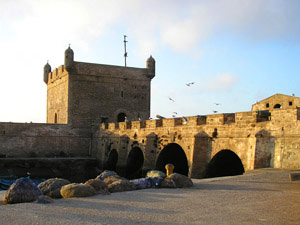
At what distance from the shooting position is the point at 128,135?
20625 millimetres

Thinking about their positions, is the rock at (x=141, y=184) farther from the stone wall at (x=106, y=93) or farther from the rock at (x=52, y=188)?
the stone wall at (x=106, y=93)

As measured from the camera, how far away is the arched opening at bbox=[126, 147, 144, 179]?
20688mm

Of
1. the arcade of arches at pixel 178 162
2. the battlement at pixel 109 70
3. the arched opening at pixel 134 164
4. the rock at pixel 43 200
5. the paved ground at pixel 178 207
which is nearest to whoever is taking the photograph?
the paved ground at pixel 178 207

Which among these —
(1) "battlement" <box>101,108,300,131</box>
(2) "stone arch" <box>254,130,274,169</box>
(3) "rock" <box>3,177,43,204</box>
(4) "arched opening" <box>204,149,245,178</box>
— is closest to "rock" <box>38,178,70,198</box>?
(3) "rock" <box>3,177,43,204</box>

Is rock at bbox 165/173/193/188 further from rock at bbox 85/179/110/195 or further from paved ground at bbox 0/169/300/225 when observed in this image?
rock at bbox 85/179/110/195

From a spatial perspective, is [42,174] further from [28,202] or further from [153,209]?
[153,209]

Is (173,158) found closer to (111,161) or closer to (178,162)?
(178,162)

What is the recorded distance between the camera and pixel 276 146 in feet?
36.0

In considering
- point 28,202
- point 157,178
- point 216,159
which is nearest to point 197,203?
point 157,178

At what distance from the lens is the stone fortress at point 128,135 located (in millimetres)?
11445

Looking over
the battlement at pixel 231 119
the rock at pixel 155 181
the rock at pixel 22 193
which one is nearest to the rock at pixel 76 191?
the rock at pixel 22 193

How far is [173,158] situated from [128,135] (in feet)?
11.7

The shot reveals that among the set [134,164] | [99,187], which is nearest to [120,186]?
[99,187]

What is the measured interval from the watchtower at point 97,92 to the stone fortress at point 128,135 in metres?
0.07
